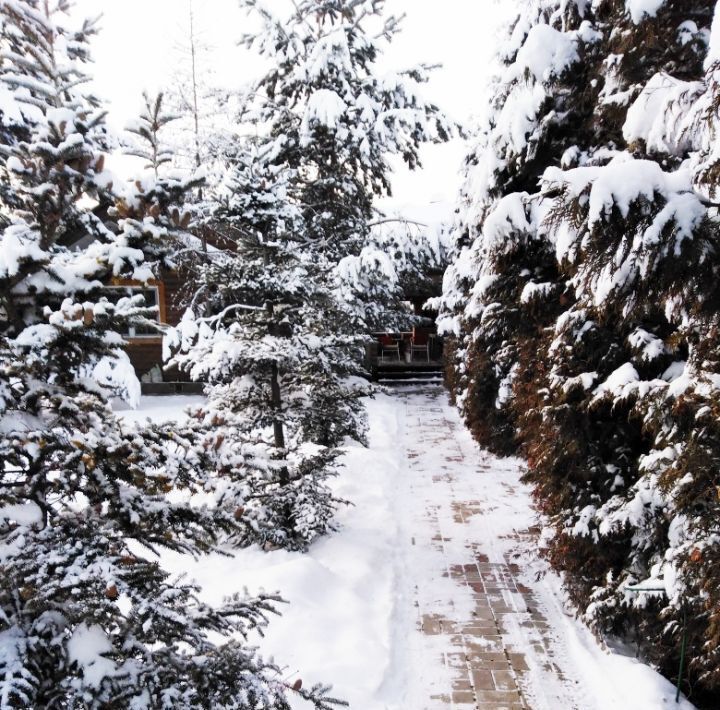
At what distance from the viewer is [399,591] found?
251 inches

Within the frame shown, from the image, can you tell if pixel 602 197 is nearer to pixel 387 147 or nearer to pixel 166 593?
pixel 166 593

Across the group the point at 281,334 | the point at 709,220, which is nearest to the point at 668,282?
the point at 709,220

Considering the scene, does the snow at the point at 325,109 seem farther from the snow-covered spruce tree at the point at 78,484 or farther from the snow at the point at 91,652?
the snow at the point at 91,652

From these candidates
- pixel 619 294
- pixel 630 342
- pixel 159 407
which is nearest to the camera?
pixel 619 294

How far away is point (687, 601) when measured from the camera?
396cm

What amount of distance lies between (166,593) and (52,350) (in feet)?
3.81

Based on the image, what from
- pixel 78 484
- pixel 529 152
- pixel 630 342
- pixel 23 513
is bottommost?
pixel 23 513

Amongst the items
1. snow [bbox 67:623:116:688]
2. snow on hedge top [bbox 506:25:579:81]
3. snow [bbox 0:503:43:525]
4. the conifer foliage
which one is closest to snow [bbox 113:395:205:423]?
the conifer foliage

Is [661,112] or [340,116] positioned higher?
[340,116]

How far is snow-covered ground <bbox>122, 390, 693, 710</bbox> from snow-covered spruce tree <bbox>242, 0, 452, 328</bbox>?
5.49m

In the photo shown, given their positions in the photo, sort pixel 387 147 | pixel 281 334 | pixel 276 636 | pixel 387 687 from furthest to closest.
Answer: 1. pixel 387 147
2. pixel 281 334
3. pixel 276 636
4. pixel 387 687

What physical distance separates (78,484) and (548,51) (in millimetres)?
5246

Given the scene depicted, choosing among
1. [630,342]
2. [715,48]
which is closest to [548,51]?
[630,342]

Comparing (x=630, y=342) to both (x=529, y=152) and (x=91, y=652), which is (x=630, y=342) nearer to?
(x=529, y=152)
